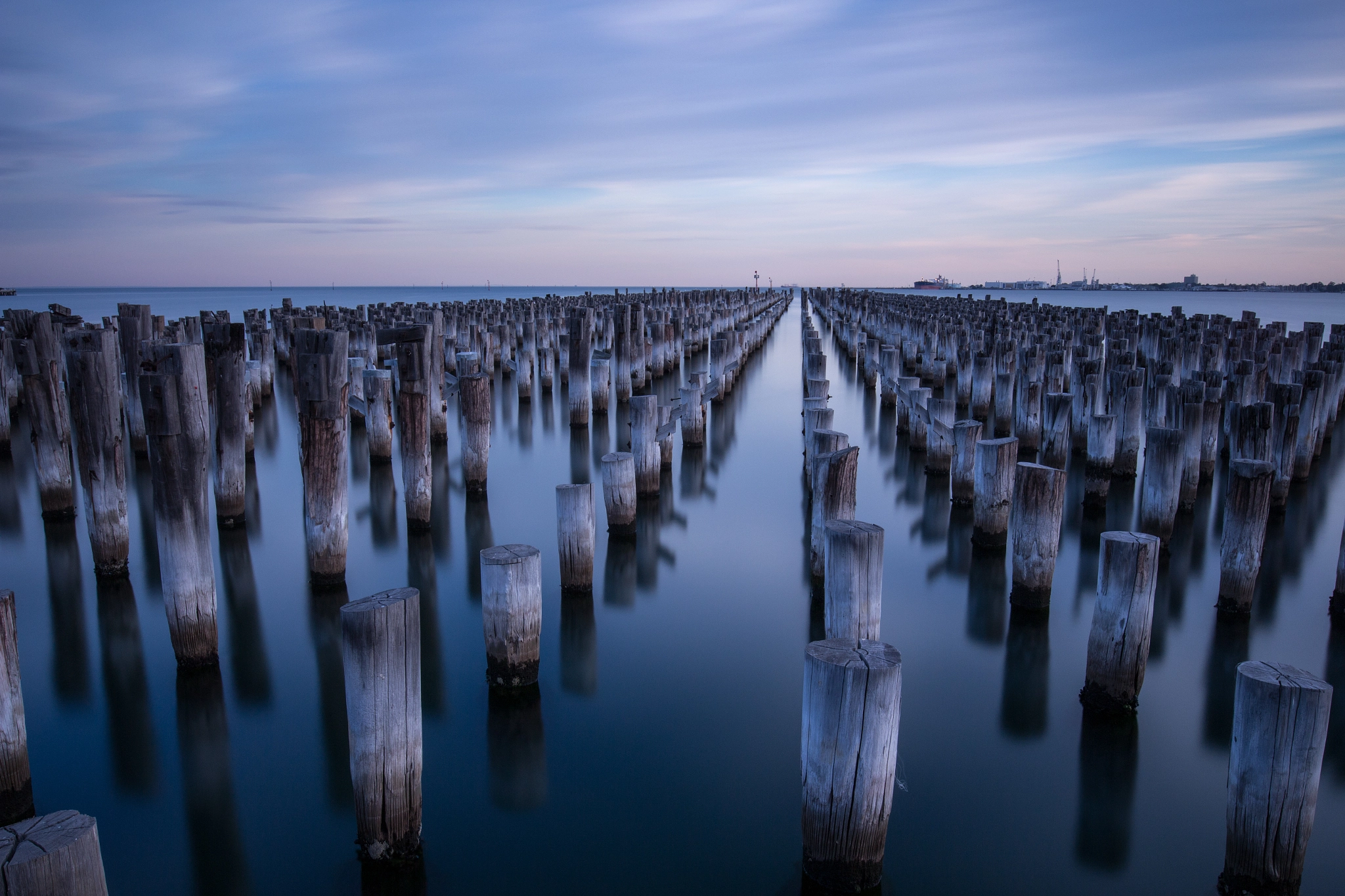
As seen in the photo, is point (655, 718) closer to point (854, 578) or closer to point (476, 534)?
point (854, 578)

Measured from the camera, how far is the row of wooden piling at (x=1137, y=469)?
2846mm

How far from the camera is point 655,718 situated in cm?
470

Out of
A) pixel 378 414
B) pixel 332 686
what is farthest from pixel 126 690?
pixel 378 414

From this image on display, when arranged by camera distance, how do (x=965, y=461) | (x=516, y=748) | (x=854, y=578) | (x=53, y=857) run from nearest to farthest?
(x=53, y=857) → (x=854, y=578) → (x=516, y=748) → (x=965, y=461)

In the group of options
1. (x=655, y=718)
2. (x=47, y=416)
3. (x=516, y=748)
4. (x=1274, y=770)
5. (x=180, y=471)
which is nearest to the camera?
(x=1274, y=770)

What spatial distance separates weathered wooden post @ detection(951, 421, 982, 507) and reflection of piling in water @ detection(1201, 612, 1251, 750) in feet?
7.54

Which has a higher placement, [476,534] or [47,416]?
[47,416]

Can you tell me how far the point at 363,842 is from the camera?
330 centimetres

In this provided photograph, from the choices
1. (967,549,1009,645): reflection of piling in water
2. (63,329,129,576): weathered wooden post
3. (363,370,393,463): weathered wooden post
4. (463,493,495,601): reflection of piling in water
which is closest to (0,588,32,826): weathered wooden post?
(63,329,129,576): weathered wooden post

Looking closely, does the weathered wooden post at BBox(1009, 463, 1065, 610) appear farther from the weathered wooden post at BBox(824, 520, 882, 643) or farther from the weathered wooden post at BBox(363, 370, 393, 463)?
the weathered wooden post at BBox(363, 370, 393, 463)

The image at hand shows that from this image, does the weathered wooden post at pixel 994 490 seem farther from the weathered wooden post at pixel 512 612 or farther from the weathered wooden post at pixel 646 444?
the weathered wooden post at pixel 512 612

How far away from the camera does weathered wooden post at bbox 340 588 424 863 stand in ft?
9.99

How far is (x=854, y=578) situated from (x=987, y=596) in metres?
2.81

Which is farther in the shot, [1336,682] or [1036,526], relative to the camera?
[1036,526]
